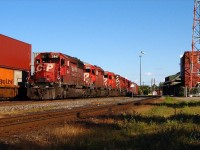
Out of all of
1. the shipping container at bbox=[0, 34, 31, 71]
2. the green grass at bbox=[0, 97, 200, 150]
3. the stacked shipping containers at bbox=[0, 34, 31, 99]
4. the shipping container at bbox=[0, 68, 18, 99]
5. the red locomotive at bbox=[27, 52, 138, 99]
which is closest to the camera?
the green grass at bbox=[0, 97, 200, 150]

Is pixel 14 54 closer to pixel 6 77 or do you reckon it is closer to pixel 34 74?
pixel 34 74

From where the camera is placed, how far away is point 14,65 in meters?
31.6

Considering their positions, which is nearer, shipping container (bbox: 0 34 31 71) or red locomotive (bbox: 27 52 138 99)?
shipping container (bbox: 0 34 31 71)

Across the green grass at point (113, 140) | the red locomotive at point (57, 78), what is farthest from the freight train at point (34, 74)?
the green grass at point (113, 140)

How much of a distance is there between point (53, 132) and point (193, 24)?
52.8 meters

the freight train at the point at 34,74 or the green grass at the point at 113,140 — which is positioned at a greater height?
the freight train at the point at 34,74

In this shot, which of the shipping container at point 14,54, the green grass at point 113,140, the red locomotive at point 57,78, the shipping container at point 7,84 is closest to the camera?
the green grass at point 113,140

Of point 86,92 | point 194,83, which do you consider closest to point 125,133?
point 86,92

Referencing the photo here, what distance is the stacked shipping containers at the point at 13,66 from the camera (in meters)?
29.6

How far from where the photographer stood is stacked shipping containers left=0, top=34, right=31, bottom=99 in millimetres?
29562

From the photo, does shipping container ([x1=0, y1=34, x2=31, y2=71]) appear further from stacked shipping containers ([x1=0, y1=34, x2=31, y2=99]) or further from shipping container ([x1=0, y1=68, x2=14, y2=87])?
shipping container ([x1=0, y1=68, x2=14, y2=87])

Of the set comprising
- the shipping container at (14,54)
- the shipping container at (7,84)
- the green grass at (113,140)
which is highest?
the shipping container at (14,54)

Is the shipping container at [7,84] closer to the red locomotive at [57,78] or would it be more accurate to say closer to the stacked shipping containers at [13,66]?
the stacked shipping containers at [13,66]

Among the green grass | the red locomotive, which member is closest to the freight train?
the red locomotive
